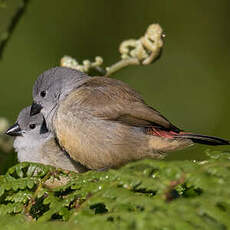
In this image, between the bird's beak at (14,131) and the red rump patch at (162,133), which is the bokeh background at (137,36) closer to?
the bird's beak at (14,131)

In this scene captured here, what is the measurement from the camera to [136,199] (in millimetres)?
2199

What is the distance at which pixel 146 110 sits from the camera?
4.09 metres

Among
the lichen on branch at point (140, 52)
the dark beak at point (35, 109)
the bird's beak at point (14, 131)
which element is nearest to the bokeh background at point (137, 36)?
the bird's beak at point (14, 131)

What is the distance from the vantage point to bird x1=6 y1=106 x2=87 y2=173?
449 cm

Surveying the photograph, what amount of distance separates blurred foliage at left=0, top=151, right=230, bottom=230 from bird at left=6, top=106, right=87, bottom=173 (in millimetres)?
1543

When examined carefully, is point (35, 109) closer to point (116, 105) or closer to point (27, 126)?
point (27, 126)

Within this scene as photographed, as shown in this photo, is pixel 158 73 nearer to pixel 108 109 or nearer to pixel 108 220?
pixel 108 109

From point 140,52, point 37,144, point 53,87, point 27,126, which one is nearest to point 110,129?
point 140,52

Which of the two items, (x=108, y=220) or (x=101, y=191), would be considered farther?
(x=101, y=191)

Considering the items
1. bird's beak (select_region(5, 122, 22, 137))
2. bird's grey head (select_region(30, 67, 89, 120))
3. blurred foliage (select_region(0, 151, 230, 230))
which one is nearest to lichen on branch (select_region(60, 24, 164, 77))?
bird's grey head (select_region(30, 67, 89, 120))

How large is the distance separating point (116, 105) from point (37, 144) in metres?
1.01

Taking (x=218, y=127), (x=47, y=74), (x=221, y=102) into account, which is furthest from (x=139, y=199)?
(x=221, y=102)

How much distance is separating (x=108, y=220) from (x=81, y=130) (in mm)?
1879

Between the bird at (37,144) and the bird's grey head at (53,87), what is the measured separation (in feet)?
1.03
